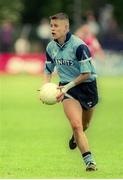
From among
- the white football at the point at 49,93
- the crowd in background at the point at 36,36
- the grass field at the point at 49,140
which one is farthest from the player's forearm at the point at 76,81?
the crowd in background at the point at 36,36

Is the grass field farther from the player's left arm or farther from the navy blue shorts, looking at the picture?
the player's left arm

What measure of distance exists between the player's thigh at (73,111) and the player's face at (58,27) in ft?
3.02

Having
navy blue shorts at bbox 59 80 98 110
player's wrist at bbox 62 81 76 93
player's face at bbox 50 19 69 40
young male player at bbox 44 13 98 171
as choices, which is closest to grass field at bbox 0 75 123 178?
young male player at bbox 44 13 98 171

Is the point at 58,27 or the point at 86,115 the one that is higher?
the point at 58,27

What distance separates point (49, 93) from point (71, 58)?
23.2 inches

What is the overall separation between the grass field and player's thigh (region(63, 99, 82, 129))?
655mm

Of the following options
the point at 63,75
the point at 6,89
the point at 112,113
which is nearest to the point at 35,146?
the point at 63,75

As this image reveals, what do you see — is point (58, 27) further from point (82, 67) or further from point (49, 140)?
point (49, 140)

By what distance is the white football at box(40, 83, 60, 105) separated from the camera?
1273 cm

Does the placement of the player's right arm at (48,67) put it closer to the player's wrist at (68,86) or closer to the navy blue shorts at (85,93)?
the navy blue shorts at (85,93)

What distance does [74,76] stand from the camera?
1305cm

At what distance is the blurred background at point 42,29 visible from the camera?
39531mm

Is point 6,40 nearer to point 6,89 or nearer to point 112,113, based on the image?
point 6,89

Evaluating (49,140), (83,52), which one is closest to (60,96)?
(83,52)
